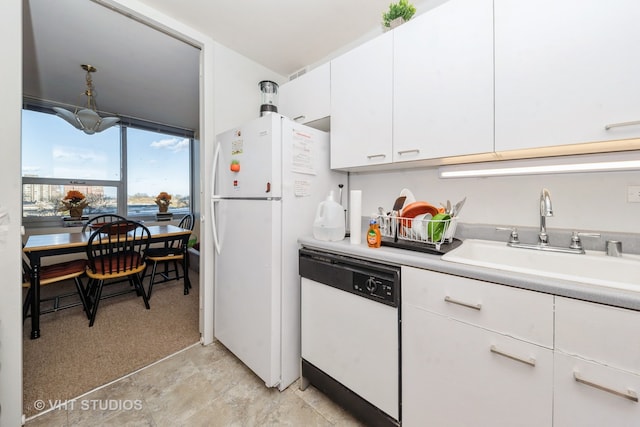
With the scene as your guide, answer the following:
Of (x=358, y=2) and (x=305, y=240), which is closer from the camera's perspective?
(x=305, y=240)

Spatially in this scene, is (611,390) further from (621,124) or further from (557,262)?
(621,124)

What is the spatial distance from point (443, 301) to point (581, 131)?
0.81 metres

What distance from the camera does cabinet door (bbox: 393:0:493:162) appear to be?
109 centimetres

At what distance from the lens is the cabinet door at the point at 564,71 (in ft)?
2.76

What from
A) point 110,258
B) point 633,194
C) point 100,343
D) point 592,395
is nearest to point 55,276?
point 110,258

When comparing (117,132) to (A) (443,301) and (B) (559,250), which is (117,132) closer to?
(A) (443,301)

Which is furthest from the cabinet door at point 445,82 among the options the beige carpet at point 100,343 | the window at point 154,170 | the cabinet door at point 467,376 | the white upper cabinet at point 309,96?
the window at point 154,170

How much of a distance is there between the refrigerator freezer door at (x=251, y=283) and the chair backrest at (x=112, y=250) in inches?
51.6

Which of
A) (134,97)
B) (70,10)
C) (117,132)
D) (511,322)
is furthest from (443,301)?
(117,132)

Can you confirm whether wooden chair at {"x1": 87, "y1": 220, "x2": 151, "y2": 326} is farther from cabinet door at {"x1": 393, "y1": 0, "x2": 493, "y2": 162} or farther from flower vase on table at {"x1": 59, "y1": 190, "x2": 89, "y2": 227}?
cabinet door at {"x1": 393, "y1": 0, "x2": 493, "y2": 162}

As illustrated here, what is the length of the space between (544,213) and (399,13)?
4.30 feet

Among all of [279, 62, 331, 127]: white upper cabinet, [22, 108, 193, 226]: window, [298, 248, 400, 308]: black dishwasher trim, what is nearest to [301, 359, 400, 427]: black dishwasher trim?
[298, 248, 400, 308]: black dishwasher trim

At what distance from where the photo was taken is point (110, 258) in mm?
2348

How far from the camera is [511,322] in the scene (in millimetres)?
827
